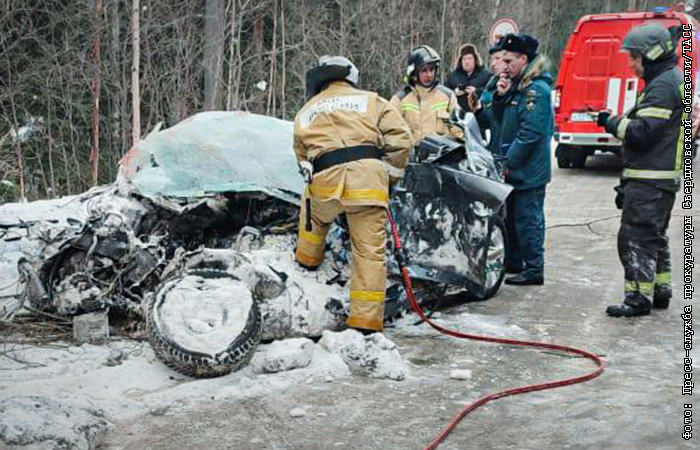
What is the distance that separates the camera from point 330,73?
455cm

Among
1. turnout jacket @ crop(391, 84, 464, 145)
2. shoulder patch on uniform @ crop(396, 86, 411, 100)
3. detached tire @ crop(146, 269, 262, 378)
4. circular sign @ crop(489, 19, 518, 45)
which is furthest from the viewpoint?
circular sign @ crop(489, 19, 518, 45)

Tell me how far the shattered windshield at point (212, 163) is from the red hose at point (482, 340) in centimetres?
88

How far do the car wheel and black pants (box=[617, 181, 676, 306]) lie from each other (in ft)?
3.01

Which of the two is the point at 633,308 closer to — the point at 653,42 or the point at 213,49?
the point at 653,42

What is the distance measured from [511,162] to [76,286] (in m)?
3.51

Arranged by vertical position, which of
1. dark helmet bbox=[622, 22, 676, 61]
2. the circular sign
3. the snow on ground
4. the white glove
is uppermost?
the circular sign

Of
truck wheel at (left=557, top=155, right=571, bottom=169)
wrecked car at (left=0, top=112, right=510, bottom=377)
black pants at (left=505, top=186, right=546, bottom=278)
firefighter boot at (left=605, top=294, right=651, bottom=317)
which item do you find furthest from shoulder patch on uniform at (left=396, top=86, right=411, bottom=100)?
truck wheel at (left=557, top=155, right=571, bottom=169)

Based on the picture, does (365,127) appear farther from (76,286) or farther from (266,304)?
(76,286)

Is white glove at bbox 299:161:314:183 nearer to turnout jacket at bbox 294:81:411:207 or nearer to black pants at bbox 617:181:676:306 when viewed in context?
turnout jacket at bbox 294:81:411:207

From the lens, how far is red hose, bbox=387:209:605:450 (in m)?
3.45

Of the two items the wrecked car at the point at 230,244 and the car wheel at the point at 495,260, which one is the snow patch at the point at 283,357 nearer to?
the wrecked car at the point at 230,244

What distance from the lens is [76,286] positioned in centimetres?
429

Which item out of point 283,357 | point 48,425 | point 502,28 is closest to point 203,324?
point 283,357

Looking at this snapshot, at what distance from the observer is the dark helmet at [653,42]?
4.91 metres
